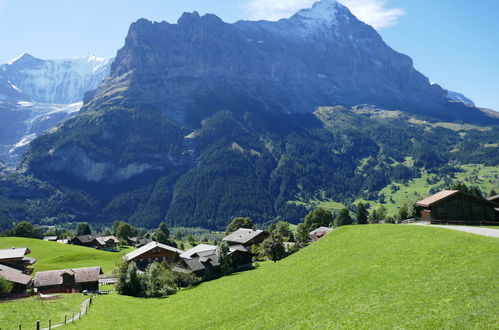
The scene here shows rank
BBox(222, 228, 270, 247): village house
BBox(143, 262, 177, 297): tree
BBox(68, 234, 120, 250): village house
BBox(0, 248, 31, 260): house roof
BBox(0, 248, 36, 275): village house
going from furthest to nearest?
BBox(68, 234, 120, 250): village house → BBox(222, 228, 270, 247): village house → BBox(0, 248, 31, 260): house roof → BBox(0, 248, 36, 275): village house → BBox(143, 262, 177, 297): tree

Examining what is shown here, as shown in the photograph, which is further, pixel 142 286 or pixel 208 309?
pixel 142 286

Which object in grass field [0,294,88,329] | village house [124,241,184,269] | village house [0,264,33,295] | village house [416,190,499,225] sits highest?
village house [416,190,499,225]

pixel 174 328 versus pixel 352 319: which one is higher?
pixel 352 319

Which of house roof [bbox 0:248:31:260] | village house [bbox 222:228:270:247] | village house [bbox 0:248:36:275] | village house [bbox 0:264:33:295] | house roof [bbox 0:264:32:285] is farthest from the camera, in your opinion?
village house [bbox 222:228:270:247]

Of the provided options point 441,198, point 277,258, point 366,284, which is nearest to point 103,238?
point 277,258

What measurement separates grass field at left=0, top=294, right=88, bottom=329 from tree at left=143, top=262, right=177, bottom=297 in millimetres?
17921

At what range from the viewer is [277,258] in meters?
102

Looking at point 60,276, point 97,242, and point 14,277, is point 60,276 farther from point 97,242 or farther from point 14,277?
point 97,242

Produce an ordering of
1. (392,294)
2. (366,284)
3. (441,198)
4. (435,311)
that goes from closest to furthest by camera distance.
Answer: (435,311) < (392,294) < (366,284) < (441,198)

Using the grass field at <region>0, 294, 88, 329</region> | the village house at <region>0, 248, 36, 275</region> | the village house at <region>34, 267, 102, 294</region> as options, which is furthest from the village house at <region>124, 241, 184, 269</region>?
the grass field at <region>0, 294, 88, 329</region>

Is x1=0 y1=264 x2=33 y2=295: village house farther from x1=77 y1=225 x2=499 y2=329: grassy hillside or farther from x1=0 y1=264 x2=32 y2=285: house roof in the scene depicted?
x1=77 y1=225 x2=499 y2=329: grassy hillside

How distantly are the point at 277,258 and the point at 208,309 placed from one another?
54258 mm

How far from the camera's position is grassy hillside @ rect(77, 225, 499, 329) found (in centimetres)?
2561

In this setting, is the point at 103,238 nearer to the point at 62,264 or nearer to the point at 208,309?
the point at 62,264
